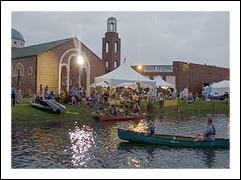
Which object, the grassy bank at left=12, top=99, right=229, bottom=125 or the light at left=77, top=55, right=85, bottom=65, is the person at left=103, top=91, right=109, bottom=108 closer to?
the grassy bank at left=12, top=99, right=229, bottom=125

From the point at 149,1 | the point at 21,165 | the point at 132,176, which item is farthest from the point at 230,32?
the point at 21,165

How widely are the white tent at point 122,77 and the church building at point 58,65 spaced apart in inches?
274

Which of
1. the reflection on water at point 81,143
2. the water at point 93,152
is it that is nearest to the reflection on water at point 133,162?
the water at point 93,152

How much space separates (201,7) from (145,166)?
4.91 metres

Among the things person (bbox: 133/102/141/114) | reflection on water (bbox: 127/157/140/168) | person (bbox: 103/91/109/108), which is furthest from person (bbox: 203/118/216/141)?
person (bbox: 103/91/109/108)

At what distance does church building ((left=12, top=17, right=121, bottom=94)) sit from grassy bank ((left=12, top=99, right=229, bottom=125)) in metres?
7.00

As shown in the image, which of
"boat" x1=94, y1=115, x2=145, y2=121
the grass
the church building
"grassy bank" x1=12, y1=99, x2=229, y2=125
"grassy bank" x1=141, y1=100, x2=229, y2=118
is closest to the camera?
the grass

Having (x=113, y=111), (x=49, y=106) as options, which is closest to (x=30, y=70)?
(x=49, y=106)

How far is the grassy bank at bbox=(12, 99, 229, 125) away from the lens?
20594 millimetres

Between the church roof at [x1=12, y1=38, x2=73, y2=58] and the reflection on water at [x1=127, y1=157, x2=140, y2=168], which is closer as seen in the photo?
the reflection on water at [x1=127, y1=157, x2=140, y2=168]

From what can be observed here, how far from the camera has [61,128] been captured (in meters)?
18.6

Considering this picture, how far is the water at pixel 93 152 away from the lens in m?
12.0

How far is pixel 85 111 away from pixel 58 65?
37.7ft

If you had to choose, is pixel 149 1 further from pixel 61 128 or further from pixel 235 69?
pixel 61 128
